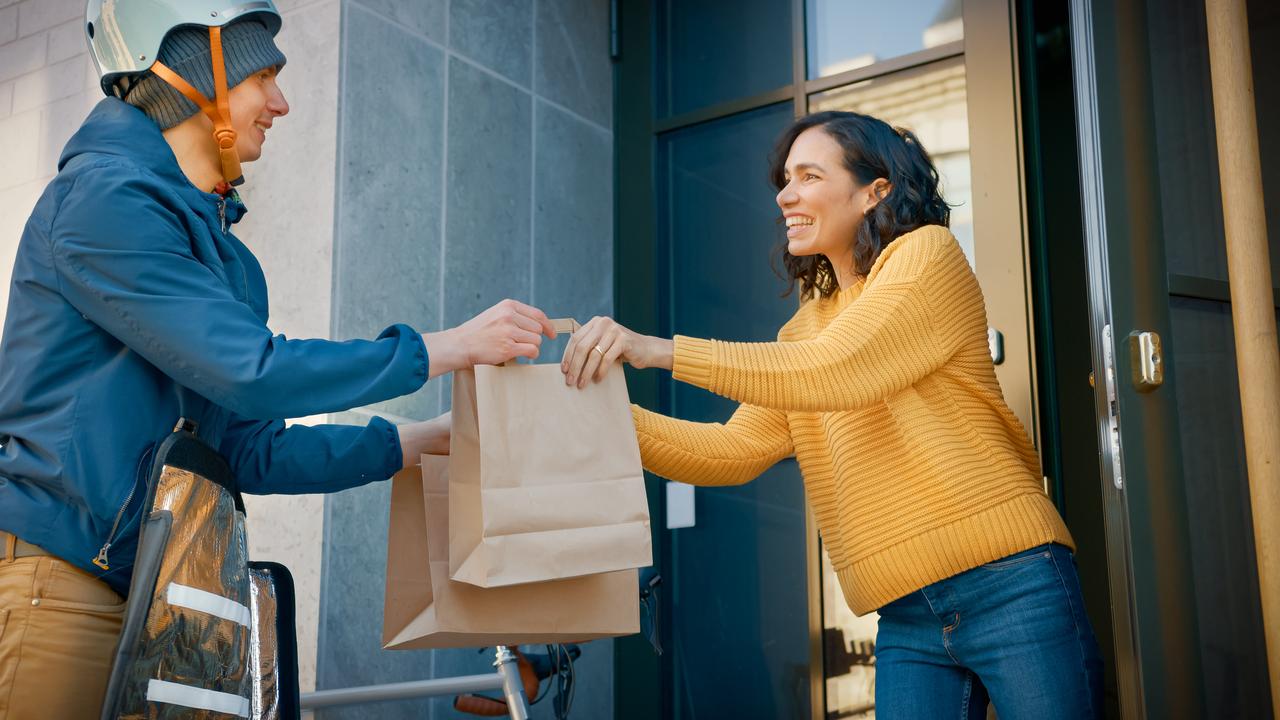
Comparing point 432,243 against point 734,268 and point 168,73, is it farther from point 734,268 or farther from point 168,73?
point 168,73

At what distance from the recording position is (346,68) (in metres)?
2.92

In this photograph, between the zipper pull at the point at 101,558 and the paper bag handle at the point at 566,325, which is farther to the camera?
the paper bag handle at the point at 566,325

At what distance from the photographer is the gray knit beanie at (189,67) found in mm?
1688

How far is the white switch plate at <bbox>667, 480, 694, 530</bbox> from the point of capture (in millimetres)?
3441

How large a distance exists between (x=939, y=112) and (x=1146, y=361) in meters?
1.33

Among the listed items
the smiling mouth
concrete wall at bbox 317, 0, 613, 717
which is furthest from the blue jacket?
concrete wall at bbox 317, 0, 613, 717

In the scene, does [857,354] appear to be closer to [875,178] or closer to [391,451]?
[875,178]

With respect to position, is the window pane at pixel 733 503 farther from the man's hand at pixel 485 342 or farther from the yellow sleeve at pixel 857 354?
the man's hand at pixel 485 342

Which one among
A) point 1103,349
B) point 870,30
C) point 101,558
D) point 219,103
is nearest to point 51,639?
point 101,558

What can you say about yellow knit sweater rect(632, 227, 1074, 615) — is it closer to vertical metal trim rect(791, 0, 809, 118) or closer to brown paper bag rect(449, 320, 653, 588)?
brown paper bag rect(449, 320, 653, 588)

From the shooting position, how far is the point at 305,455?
1898 millimetres

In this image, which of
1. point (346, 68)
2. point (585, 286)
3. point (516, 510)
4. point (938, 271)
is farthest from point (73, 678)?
point (585, 286)

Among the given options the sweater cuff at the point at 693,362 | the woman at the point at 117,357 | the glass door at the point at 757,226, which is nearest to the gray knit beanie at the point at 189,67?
the woman at the point at 117,357

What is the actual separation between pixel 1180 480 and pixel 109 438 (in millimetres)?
1611
